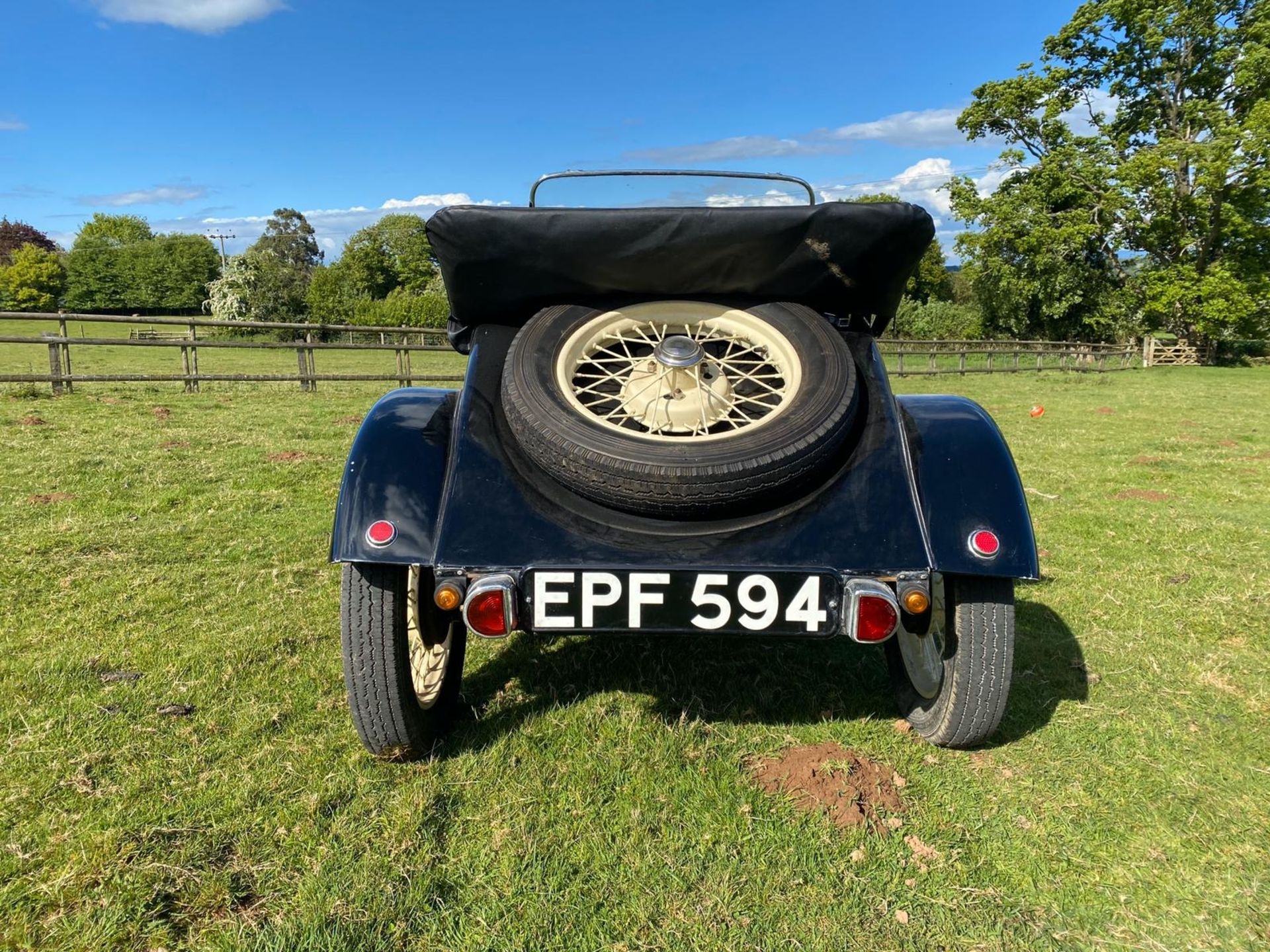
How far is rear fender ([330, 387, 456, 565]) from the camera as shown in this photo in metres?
2.32

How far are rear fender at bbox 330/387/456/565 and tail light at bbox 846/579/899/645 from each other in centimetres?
121

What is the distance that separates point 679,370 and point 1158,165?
32684 mm

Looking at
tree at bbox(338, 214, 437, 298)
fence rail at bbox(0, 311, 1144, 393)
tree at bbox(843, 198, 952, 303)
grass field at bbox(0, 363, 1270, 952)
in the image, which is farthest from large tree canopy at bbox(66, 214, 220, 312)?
grass field at bbox(0, 363, 1270, 952)

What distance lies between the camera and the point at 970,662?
250 cm

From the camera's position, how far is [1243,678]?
3.39m

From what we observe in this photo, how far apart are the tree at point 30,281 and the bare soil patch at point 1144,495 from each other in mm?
72167

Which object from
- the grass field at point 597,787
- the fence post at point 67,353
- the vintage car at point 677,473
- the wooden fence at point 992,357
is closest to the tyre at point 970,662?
the vintage car at point 677,473

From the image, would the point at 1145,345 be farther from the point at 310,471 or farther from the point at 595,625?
the point at 595,625

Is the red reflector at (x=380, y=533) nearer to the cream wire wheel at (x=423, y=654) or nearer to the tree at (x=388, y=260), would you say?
the cream wire wheel at (x=423, y=654)

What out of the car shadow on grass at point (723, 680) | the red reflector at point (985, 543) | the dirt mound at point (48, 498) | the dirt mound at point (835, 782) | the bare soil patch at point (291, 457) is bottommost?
the dirt mound at point (835, 782)

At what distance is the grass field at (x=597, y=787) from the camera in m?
1.98

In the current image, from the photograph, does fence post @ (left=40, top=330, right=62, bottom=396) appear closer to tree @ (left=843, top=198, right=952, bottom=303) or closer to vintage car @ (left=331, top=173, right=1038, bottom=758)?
vintage car @ (left=331, top=173, right=1038, bottom=758)

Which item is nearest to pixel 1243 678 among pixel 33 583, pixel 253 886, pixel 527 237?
pixel 527 237

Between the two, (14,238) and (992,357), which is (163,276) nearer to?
(14,238)
